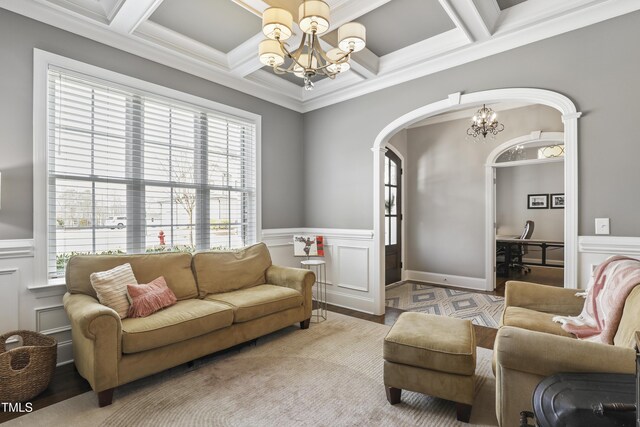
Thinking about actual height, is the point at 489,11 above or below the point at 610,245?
above

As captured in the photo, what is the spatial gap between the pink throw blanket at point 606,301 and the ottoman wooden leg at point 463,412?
84 cm

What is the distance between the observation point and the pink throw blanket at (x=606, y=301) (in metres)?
1.80

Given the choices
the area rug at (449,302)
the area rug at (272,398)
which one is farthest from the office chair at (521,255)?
the area rug at (272,398)

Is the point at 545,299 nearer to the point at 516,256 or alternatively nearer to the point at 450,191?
the point at 450,191

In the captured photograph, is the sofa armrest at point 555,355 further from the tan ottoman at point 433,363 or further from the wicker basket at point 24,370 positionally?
the wicker basket at point 24,370

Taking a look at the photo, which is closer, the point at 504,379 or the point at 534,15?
the point at 504,379

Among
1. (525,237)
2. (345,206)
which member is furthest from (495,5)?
(525,237)

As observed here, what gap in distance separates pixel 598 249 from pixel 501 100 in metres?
1.60

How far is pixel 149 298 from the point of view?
263 centimetres

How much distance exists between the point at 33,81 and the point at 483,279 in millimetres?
6181

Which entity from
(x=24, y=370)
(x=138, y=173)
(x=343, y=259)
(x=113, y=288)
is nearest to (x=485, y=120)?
(x=343, y=259)

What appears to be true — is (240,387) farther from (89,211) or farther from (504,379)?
(89,211)

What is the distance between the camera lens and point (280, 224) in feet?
15.1

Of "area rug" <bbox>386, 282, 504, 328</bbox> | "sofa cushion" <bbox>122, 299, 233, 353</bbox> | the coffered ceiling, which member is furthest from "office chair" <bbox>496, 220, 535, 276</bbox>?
"sofa cushion" <bbox>122, 299, 233, 353</bbox>
